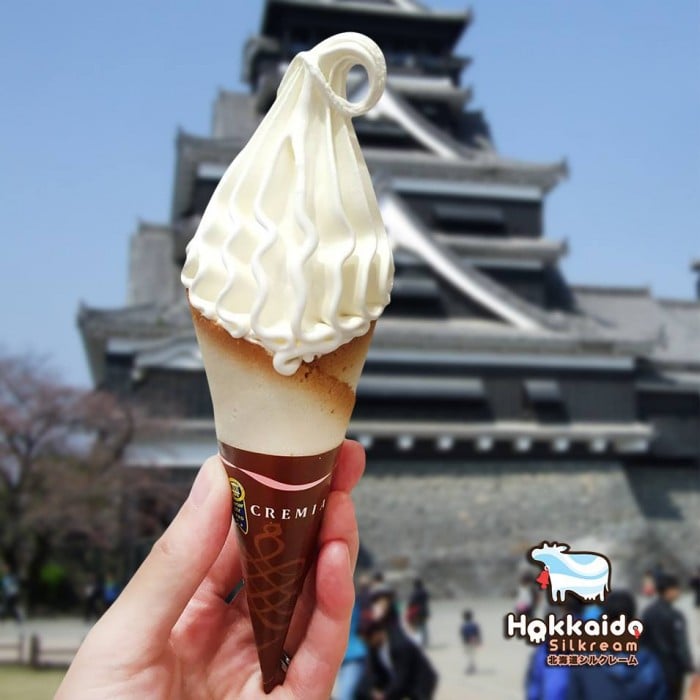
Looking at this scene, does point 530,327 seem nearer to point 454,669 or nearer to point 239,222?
point 454,669

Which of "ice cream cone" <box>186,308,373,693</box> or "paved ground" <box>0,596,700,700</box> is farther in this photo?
"paved ground" <box>0,596,700,700</box>

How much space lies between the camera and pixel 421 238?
15.3 meters

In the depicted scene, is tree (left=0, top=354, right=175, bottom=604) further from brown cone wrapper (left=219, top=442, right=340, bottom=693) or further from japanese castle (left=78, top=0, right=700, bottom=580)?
brown cone wrapper (left=219, top=442, right=340, bottom=693)

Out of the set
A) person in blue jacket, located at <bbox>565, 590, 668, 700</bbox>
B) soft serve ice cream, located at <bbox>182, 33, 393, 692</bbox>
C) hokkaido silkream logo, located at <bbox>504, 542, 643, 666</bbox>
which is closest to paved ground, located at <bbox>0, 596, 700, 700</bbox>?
person in blue jacket, located at <bbox>565, 590, 668, 700</bbox>

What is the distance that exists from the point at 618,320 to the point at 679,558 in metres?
5.67

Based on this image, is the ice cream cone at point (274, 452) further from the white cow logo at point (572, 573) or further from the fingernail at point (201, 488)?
the white cow logo at point (572, 573)

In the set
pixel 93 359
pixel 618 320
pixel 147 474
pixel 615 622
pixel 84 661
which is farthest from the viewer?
pixel 618 320

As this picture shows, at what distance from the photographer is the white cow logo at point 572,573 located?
3.63 meters

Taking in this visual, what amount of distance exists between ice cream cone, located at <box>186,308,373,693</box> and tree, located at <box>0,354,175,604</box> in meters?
11.2

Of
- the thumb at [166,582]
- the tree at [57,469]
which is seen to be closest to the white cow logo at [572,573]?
the thumb at [166,582]

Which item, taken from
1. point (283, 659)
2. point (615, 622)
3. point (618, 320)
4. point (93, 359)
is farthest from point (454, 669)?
point (618, 320)

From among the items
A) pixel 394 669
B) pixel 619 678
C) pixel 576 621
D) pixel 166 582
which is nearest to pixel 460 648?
pixel 394 669

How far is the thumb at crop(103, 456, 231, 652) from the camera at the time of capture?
1.74 m

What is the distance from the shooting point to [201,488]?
73.7 inches
